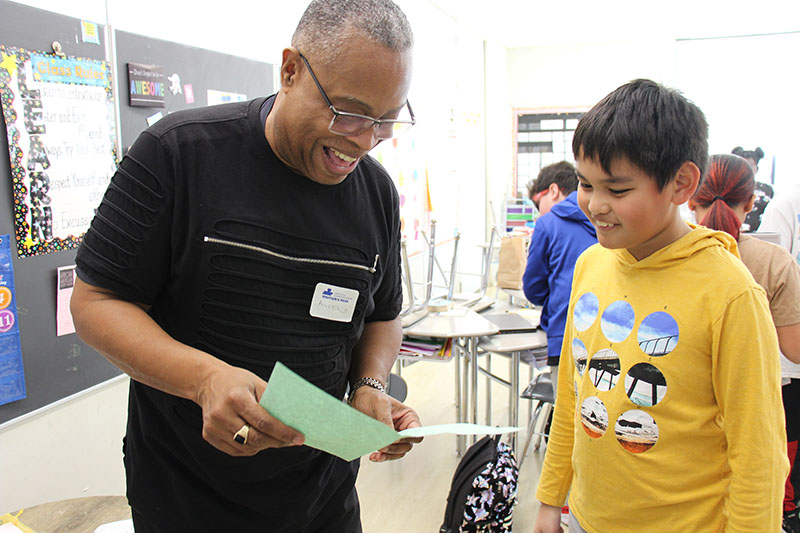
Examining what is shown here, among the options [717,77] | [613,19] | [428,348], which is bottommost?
[428,348]

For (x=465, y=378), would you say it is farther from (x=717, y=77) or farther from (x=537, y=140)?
(x=717, y=77)

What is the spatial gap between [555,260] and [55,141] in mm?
1944

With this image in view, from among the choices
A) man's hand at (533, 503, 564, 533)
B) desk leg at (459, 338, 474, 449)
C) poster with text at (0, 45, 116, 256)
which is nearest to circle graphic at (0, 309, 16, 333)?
poster with text at (0, 45, 116, 256)

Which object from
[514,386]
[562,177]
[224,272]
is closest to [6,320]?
[224,272]

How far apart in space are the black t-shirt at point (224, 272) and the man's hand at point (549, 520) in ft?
1.62

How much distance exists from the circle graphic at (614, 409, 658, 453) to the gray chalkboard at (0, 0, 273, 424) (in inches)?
72.1

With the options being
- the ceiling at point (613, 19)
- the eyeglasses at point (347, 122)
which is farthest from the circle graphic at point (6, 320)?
the ceiling at point (613, 19)

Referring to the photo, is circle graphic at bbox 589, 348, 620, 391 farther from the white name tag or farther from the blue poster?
the blue poster

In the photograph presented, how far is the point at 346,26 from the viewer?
2.86 ft

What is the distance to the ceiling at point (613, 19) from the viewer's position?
6.47 metres

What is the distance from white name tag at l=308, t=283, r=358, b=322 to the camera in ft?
3.23

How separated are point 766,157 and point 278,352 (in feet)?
29.5

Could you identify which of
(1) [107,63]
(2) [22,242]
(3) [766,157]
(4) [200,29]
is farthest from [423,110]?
(3) [766,157]

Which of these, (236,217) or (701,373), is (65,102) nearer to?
(236,217)
